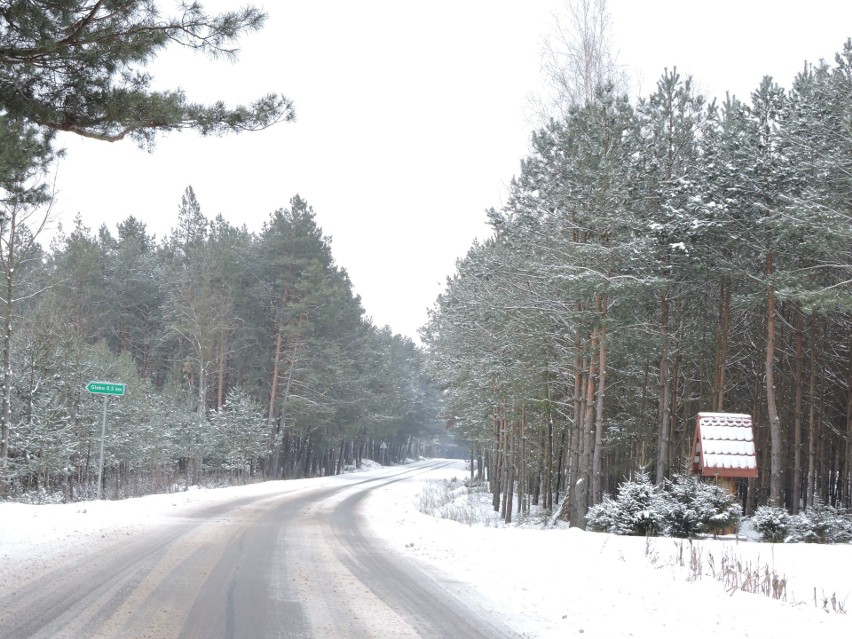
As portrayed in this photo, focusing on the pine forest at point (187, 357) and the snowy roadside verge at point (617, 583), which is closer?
the snowy roadside verge at point (617, 583)

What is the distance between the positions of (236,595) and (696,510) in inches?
447

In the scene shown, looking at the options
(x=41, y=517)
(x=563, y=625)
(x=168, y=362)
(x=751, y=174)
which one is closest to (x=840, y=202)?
(x=751, y=174)

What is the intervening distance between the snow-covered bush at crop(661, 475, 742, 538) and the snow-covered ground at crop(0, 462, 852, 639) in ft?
5.60

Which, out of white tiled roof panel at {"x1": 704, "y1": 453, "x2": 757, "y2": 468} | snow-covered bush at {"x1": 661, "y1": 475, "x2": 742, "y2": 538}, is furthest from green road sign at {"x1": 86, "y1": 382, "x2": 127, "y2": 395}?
white tiled roof panel at {"x1": 704, "y1": 453, "x2": 757, "y2": 468}

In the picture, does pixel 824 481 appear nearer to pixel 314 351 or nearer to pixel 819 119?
pixel 819 119

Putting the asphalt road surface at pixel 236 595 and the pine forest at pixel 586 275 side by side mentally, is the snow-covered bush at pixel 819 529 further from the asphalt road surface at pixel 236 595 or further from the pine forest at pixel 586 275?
the asphalt road surface at pixel 236 595

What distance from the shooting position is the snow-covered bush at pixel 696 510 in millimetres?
15367

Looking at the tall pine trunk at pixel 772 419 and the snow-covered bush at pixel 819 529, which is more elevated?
the tall pine trunk at pixel 772 419

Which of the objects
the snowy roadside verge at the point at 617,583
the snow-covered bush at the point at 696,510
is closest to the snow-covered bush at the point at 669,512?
the snow-covered bush at the point at 696,510

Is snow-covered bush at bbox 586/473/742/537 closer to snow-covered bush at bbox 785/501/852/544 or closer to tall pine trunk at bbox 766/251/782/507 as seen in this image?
snow-covered bush at bbox 785/501/852/544

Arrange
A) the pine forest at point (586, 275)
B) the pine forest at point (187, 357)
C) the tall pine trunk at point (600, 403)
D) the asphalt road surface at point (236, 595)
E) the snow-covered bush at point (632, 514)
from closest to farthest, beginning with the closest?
the asphalt road surface at point (236, 595), the pine forest at point (586, 275), the snow-covered bush at point (632, 514), the tall pine trunk at point (600, 403), the pine forest at point (187, 357)

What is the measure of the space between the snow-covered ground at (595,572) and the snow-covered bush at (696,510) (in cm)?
171

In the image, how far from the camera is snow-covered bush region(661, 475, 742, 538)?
50.4 ft

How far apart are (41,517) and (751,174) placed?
19.1 meters
